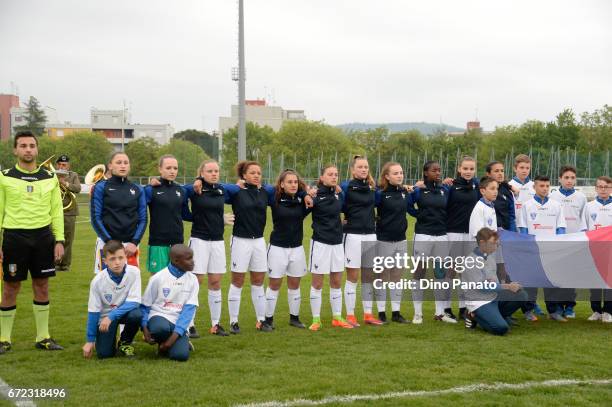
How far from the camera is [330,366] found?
20.7 ft

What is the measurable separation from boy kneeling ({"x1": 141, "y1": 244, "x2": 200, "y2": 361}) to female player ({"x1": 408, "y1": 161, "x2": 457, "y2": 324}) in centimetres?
316

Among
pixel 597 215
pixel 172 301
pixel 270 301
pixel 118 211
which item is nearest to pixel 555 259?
pixel 597 215

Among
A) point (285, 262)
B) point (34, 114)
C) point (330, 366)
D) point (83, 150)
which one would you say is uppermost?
point (34, 114)

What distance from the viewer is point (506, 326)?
7766 mm

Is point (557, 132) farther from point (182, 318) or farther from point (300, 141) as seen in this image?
point (182, 318)

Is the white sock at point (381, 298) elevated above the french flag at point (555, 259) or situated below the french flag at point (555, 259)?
below

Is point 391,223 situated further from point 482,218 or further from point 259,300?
point 259,300

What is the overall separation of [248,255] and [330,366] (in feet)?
6.72

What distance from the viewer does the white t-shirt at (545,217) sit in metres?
8.76

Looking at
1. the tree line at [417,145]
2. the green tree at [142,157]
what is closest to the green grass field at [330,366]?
the tree line at [417,145]

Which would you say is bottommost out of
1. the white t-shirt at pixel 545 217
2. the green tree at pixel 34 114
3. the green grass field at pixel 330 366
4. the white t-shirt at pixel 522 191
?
the green grass field at pixel 330 366

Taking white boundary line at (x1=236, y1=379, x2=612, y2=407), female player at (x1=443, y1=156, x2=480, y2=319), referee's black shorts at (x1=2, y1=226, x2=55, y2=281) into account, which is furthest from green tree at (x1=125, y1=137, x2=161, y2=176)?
white boundary line at (x1=236, y1=379, x2=612, y2=407)

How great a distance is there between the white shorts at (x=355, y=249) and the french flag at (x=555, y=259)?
5.58 ft

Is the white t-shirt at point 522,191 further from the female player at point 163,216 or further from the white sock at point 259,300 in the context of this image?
the female player at point 163,216
